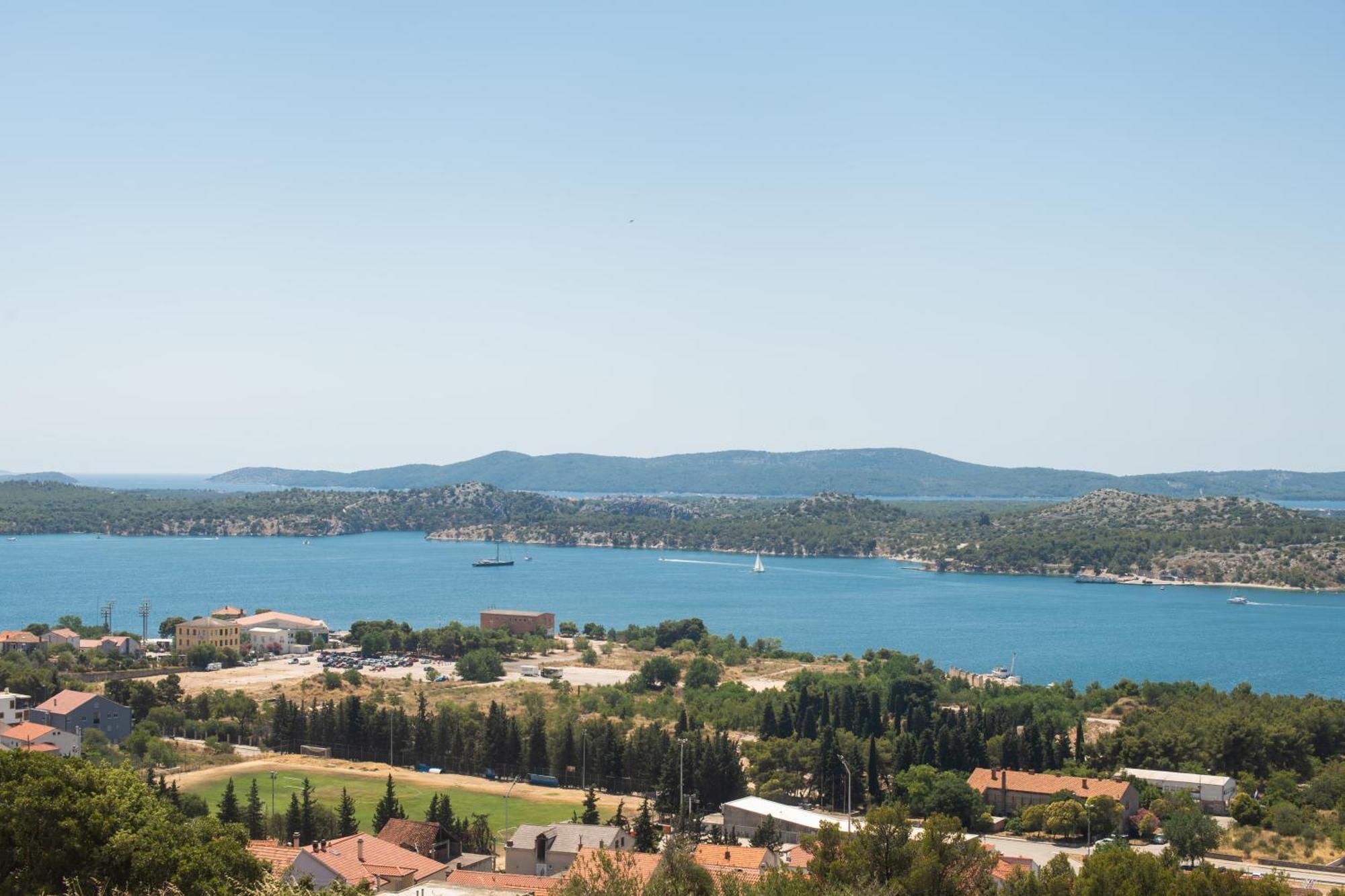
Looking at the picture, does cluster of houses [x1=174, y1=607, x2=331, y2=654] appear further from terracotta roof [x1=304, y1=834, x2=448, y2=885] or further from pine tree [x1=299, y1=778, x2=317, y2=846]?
terracotta roof [x1=304, y1=834, x2=448, y2=885]

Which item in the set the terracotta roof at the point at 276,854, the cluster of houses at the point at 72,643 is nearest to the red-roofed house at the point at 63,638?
the cluster of houses at the point at 72,643

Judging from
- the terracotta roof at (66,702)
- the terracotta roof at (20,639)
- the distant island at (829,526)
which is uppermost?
the distant island at (829,526)

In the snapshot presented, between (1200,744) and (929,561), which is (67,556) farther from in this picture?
(1200,744)

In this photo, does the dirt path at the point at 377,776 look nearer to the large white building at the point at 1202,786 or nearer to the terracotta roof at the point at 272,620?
the large white building at the point at 1202,786

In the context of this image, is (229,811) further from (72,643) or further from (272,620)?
(272,620)

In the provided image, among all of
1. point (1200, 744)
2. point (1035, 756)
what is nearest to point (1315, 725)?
point (1200, 744)

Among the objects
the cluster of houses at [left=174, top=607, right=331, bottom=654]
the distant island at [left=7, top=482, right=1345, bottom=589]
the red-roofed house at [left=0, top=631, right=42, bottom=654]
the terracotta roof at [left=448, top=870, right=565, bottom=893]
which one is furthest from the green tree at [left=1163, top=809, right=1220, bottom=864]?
the distant island at [left=7, top=482, right=1345, bottom=589]

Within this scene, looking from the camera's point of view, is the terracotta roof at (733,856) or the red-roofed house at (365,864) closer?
the red-roofed house at (365,864)

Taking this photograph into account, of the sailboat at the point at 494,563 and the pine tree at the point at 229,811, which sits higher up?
the pine tree at the point at 229,811

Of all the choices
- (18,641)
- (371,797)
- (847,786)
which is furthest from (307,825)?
(18,641)

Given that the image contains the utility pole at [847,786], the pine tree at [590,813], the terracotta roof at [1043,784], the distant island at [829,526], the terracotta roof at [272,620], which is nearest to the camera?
the pine tree at [590,813]
